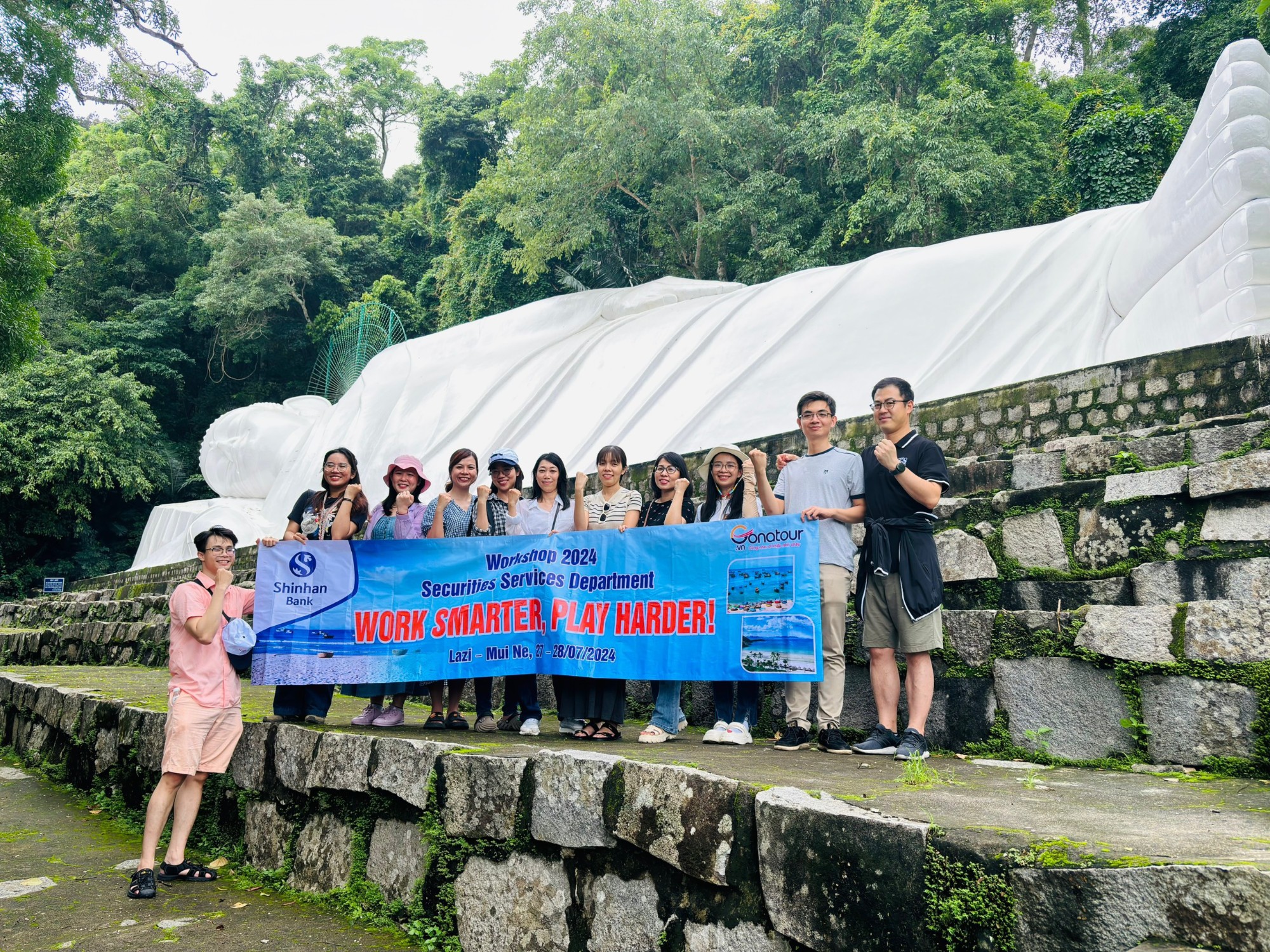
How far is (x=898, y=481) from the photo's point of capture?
3078 millimetres

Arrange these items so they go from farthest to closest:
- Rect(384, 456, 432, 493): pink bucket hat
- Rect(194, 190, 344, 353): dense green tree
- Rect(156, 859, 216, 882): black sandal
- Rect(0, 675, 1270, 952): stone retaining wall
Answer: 1. Rect(194, 190, 344, 353): dense green tree
2. Rect(384, 456, 432, 493): pink bucket hat
3. Rect(156, 859, 216, 882): black sandal
4. Rect(0, 675, 1270, 952): stone retaining wall

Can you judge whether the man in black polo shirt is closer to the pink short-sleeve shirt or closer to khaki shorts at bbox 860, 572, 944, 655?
khaki shorts at bbox 860, 572, 944, 655

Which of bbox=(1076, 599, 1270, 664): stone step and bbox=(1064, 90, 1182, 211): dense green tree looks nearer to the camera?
bbox=(1076, 599, 1270, 664): stone step

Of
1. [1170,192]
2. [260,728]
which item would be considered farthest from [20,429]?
[1170,192]

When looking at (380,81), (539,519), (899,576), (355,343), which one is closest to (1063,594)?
(899,576)

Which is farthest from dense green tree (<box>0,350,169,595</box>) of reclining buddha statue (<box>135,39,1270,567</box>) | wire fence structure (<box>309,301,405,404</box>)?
reclining buddha statue (<box>135,39,1270,567</box>)

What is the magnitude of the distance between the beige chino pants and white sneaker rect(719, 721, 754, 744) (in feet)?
0.48

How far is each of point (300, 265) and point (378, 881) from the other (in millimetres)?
21848

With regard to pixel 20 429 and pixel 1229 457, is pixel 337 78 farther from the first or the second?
pixel 1229 457

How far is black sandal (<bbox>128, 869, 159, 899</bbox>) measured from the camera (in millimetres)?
2967

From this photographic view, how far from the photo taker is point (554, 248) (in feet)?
51.2

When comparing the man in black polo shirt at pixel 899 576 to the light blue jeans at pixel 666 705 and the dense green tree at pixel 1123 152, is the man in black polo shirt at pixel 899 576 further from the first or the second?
the dense green tree at pixel 1123 152

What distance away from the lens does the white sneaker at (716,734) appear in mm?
3172

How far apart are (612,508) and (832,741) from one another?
1233 mm
